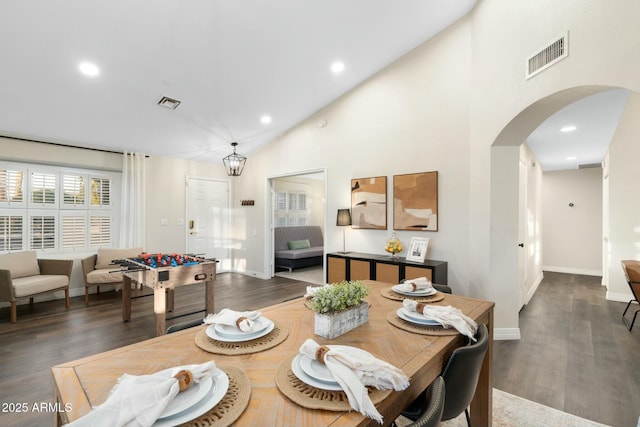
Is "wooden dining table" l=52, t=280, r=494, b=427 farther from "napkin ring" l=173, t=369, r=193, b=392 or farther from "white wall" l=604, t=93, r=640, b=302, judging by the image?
"white wall" l=604, t=93, r=640, b=302

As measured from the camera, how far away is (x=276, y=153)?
6.13 meters

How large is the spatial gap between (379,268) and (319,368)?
315cm

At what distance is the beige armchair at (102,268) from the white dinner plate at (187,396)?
14.8ft

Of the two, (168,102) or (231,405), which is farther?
(168,102)

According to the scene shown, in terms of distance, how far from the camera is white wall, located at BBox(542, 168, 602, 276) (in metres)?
6.80

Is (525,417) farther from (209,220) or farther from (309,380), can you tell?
(209,220)

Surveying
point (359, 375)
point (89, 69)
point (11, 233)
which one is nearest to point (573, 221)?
point (359, 375)

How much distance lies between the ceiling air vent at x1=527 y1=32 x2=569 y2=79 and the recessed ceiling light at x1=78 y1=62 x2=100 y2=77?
4276 mm

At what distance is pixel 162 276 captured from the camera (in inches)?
126

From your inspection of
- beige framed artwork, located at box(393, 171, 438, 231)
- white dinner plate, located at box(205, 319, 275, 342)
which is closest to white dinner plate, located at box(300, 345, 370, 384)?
white dinner plate, located at box(205, 319, 275, 342)

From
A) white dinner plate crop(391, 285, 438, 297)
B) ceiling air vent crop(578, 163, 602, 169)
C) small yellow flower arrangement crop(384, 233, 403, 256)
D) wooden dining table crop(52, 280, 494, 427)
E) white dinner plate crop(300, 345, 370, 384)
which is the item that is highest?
ceiling air vent crop(578, 163, 602, 169)

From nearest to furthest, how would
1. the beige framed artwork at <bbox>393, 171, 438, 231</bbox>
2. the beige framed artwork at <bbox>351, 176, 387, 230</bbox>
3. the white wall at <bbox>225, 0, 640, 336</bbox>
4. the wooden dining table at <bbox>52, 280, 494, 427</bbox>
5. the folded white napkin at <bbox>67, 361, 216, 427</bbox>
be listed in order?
1. the folded white napkin at <bbox>67, 361, 216, 427</bbox>
2. the wooden dining table at <bbox>52, 280, 494, 427</bbox>
3. the white wall at <bbox>225, 0, 640, 336</bbox>
4. the beige framed artwork at <bbox>393, 171, 438, 231</bbox>
5. the beige framed artwork at <bbox>351, 176, 387, 230</bbox>

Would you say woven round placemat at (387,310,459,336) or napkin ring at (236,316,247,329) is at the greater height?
napkin ring at (236,316,247,329)

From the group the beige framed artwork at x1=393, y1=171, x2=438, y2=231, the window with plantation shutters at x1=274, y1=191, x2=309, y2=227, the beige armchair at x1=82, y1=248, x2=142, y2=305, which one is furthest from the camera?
the window with plantation shutters at x1=274, y1=191, x2=309, y2=227
